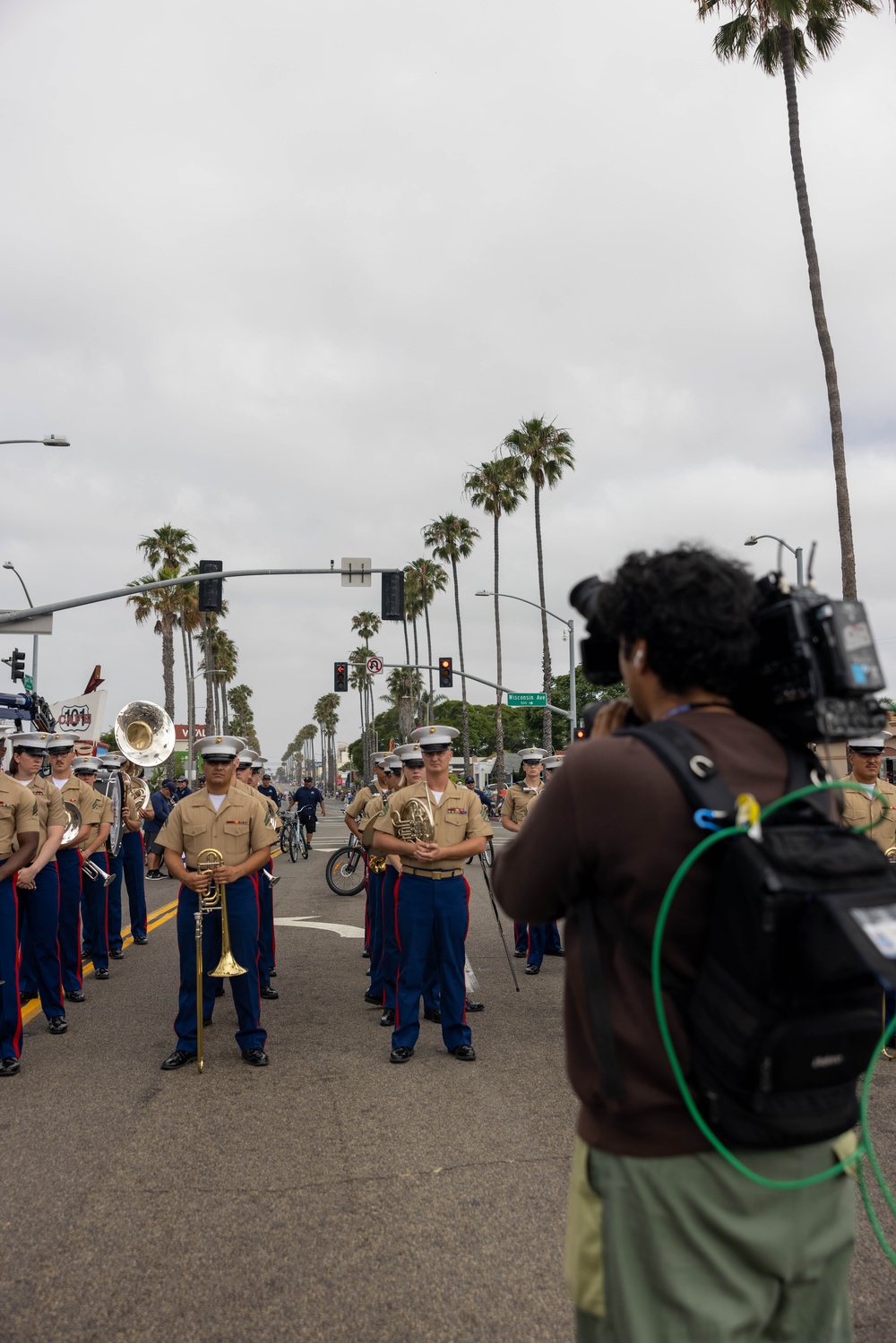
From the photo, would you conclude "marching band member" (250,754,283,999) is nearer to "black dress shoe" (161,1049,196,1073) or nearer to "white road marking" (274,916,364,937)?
"black dress shoe" (161,1049,196,1073)

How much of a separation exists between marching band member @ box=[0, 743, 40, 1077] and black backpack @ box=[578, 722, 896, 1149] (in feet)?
18.5

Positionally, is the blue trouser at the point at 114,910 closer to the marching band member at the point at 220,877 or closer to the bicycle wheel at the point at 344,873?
the marching band member at the point at 220,877

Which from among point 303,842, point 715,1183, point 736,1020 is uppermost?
point 736,1020

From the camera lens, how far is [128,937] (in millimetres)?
12797

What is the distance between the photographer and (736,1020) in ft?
5.77

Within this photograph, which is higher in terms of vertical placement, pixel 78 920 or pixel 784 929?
pixel 784 929

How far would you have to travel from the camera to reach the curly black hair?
6.41ft

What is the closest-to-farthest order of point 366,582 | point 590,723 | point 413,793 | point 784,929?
point 784,929
point 590,723
point 413,793
point 366,582

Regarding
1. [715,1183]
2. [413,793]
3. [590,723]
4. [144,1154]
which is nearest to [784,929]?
[715,1183]

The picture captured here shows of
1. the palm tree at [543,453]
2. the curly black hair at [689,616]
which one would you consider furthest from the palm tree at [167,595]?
the curly black hair at [689,616]

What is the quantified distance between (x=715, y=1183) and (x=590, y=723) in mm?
903

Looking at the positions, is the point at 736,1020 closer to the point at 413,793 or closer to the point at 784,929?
the point at 784,929

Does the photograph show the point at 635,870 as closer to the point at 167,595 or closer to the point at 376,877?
the point at 376,877

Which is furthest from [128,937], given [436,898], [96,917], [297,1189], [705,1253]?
[705,1253]
